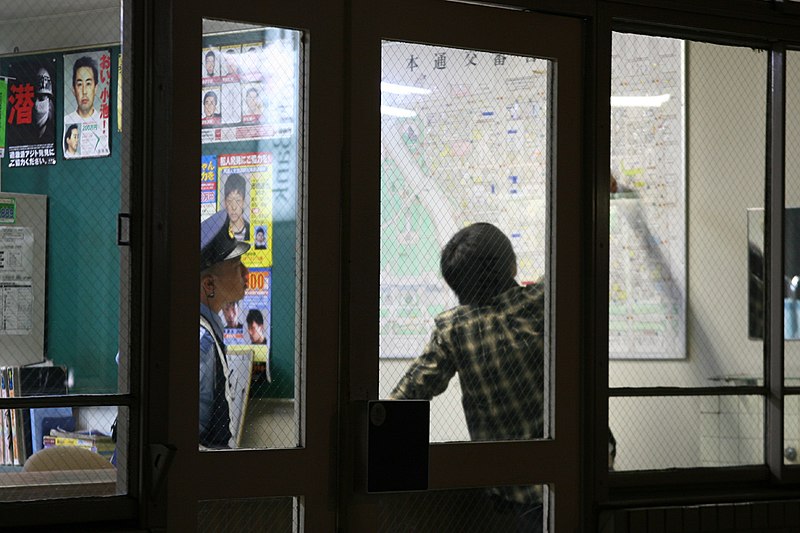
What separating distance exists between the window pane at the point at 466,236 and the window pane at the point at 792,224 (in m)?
1.04

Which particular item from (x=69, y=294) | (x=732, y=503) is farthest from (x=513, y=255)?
(x=69, y=294)

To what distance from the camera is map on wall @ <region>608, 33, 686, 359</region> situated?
389cm

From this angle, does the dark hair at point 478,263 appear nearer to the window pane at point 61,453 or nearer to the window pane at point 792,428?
the window pane at point 61,453

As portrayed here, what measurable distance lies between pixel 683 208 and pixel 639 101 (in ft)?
1.38

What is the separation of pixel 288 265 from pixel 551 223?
37.4 inches

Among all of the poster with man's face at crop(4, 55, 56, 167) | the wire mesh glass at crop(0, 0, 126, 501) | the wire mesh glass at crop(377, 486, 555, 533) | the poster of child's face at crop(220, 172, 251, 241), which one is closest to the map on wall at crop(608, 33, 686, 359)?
the wire mesh glass at crop(377, 486, 555, 533)

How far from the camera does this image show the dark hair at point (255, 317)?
332 cm

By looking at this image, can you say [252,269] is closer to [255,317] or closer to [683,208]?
[255,317]

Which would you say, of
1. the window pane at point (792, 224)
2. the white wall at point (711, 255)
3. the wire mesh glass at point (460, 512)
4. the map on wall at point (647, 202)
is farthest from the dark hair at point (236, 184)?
the window pane at point (792, 224)

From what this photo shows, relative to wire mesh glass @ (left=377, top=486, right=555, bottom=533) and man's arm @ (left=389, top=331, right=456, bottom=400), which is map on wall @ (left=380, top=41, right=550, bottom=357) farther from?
wire mesh glass @ (left=377, top=486, right=555, bottom=533)

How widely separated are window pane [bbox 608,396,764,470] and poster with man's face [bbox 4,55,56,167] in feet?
6.76

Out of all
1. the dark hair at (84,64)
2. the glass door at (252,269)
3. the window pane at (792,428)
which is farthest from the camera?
the window pane at (792,428)

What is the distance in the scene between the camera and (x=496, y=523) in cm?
368

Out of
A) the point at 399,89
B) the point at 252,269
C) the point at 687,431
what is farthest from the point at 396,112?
the point at 687,431
